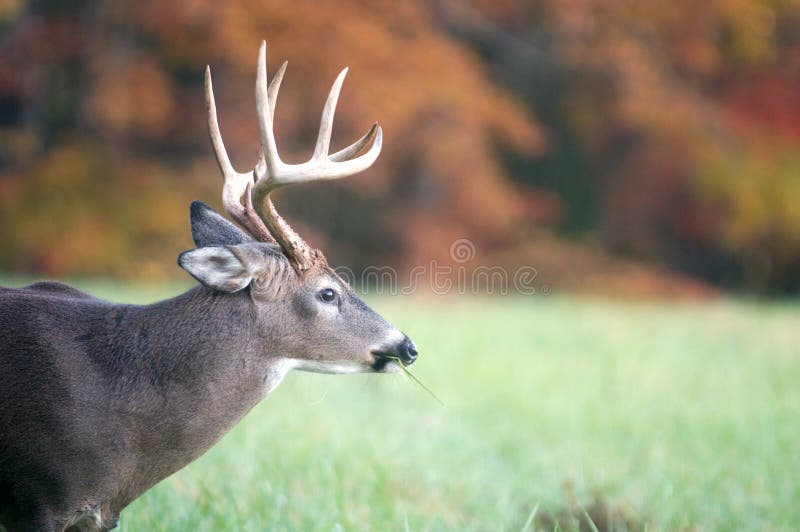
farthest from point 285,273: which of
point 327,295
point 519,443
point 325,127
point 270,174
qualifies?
point 519,443

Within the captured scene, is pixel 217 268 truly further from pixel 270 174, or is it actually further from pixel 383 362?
pixel 383 362

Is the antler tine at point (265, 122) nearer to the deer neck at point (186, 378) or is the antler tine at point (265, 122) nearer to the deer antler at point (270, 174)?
the deer antler at point (270, 174)

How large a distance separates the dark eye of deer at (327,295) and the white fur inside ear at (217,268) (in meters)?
0.30

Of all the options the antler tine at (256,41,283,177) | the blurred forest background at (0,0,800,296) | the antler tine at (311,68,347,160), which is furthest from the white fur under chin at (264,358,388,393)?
the blurred forest background at (0,0,800,296)

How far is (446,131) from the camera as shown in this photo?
16609 millimetres

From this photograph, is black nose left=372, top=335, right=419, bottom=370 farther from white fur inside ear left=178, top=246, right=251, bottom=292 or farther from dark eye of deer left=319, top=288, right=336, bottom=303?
white fur inside ear left=178, top=246, right=251, bottom=292

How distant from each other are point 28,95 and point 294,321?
1343 cm

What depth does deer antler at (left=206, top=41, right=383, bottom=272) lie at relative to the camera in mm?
3215

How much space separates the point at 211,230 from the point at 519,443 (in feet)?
11.6

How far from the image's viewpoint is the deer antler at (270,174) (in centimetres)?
321

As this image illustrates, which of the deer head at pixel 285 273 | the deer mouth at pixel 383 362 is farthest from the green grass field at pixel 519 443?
the deer head at pixel 285 273

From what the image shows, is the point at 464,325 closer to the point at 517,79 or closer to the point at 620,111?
the point at 620,111

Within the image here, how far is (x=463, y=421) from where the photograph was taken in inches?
276

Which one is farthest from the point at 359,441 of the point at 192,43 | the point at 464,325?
the point at 192,43
